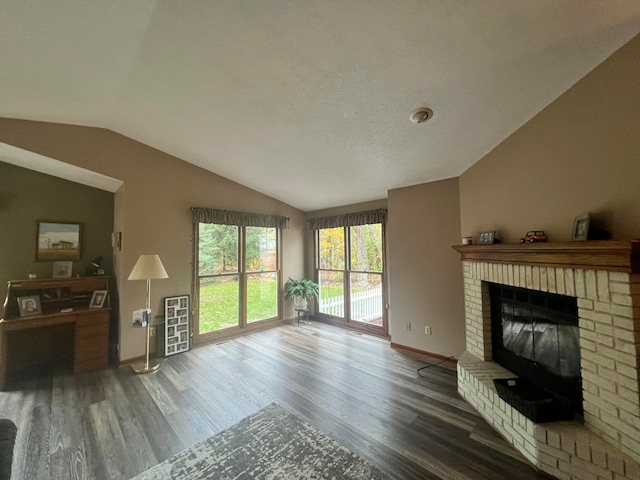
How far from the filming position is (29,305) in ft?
9.45

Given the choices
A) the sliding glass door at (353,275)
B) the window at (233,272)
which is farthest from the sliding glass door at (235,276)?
the sliding glass door at (353,275)

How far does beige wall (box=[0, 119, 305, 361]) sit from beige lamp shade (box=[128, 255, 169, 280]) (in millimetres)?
410

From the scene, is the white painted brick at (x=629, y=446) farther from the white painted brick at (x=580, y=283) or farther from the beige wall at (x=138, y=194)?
the beige wall at (x=138, y=194)

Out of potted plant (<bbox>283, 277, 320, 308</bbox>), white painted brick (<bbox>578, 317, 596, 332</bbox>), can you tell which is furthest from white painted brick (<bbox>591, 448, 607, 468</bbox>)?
potted plant (<bbox>283, 277, 320, 308</bbox>)

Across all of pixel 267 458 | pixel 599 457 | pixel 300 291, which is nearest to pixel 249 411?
pixel 267 458

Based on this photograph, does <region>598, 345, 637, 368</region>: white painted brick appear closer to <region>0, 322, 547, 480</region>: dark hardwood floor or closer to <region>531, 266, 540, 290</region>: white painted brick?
<region>531, 266, 540, 290</region>: white painted brick

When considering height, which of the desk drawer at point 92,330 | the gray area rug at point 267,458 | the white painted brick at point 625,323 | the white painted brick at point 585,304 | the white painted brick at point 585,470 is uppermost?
the white painted brick at point 585,304

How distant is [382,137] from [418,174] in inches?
38.6

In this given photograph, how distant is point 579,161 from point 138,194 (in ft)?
15.0

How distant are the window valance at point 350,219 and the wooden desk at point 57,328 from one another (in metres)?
3.54

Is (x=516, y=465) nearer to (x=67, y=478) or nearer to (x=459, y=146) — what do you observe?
(x=459, y=146)

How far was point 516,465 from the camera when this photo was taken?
1643mm

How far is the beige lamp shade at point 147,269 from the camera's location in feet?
9.50

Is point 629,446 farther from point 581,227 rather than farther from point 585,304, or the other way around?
point 581,227
